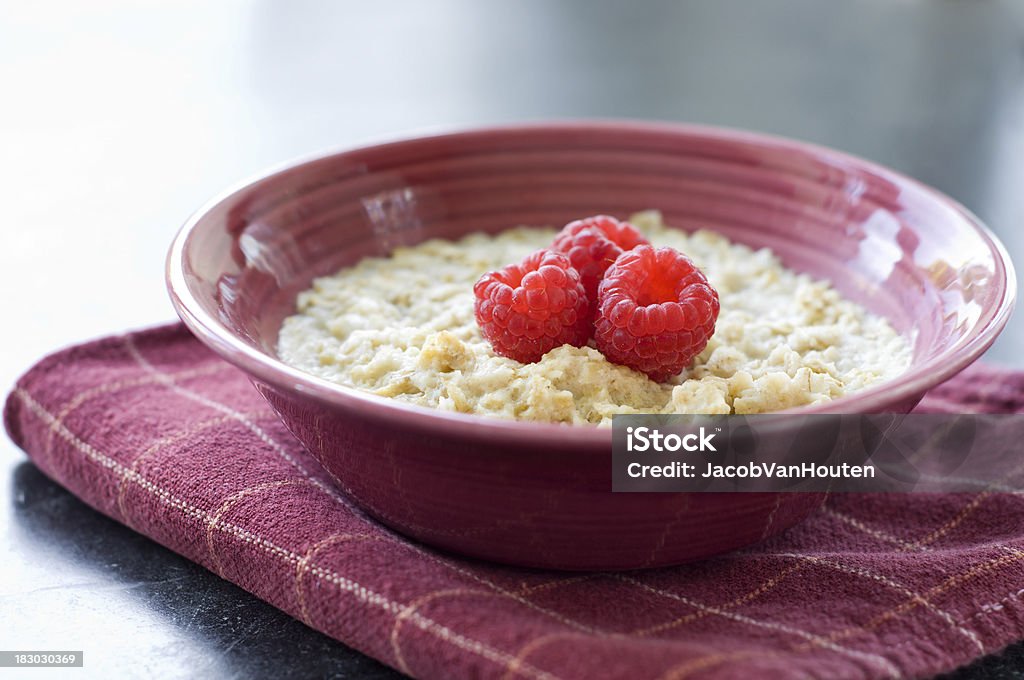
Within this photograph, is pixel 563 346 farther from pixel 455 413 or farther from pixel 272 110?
pixel 272 110

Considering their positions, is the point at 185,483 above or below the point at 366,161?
below

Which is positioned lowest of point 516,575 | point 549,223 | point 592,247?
point 516,575

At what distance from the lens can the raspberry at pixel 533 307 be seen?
1194mm

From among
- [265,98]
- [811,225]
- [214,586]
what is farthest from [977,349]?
[265,98]

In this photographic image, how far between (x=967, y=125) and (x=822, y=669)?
→ 192cm

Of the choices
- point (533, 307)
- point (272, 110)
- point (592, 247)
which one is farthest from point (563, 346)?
point (272, 110)

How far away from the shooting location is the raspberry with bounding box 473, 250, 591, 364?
3.92 ft

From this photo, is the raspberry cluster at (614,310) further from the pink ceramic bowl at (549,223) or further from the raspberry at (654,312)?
the pink ceramic bowl at (549,223)

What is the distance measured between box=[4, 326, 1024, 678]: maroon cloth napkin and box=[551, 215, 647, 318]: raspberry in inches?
13.0

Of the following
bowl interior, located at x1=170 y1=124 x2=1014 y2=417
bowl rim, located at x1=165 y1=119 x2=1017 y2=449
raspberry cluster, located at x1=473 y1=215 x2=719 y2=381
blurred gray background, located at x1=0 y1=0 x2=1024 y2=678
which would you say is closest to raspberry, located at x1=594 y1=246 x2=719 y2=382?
raspberry cluster, located at x1=473 y1=215 x2=719 y2=381

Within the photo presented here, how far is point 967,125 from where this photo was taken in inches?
101

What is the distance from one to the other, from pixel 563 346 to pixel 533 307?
0.05 metres

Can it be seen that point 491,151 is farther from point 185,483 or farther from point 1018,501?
point 1018,501

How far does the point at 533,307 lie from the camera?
1188mm
